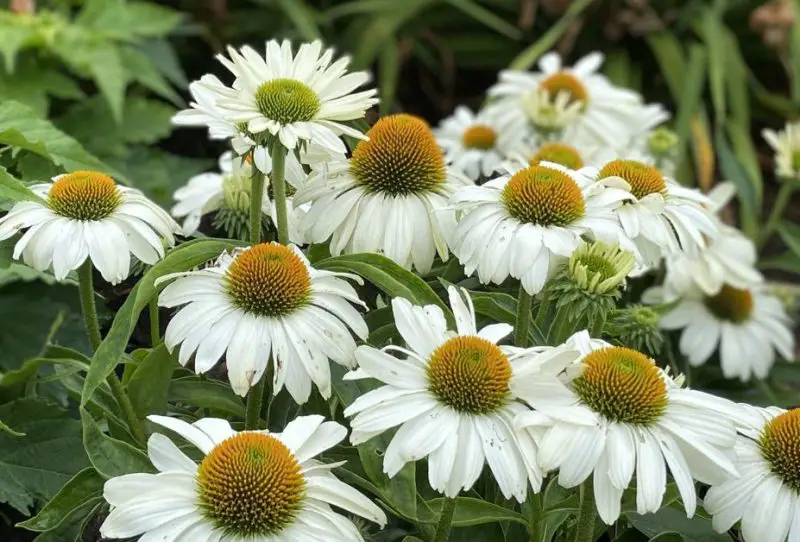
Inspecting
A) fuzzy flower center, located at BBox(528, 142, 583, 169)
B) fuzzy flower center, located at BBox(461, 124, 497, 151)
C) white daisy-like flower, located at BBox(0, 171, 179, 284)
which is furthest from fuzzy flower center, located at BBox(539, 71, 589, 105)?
white daisy-like flower, located at BBox(0, 171, 179, 284)

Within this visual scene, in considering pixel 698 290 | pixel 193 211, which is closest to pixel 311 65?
pixel 193 211

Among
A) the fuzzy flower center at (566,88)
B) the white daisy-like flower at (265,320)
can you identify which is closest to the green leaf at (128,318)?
the white daisy-like flower at (265,320)

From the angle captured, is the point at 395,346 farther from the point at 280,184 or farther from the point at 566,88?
the point at 566,88

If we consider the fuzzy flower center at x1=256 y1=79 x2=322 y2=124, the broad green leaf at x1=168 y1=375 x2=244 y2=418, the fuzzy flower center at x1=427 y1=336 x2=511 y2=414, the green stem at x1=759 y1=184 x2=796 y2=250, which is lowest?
the green stem at x1=759 y1=184 x2=796 y2=250

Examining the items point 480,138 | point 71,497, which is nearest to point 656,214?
point 71,497

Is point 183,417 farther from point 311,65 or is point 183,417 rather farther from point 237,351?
point 311,65

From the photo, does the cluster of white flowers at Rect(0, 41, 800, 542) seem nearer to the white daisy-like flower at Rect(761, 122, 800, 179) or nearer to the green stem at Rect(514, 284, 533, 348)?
the green stem at Rect(514, 284, 533, 348)
